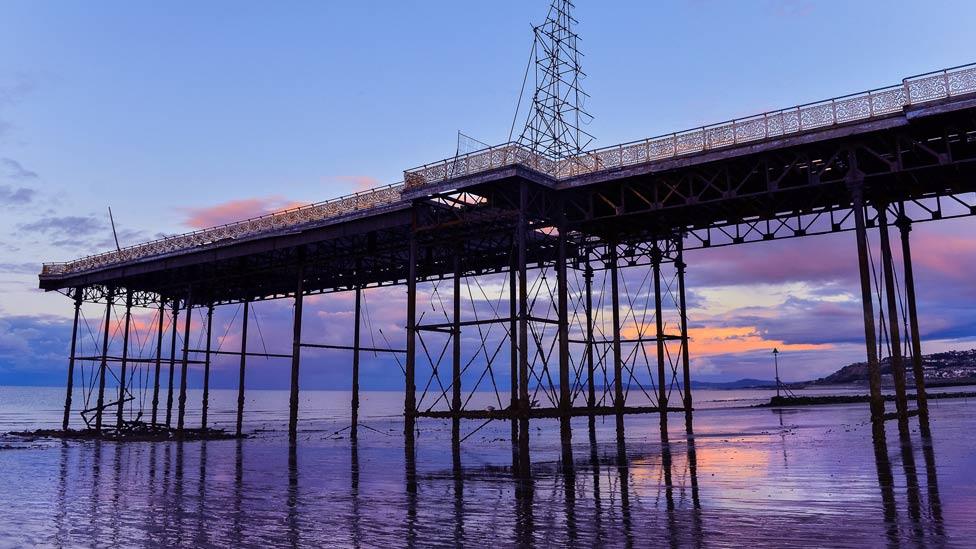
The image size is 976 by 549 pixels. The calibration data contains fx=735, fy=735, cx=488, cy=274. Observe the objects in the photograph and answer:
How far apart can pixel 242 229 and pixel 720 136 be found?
28769 millimetres

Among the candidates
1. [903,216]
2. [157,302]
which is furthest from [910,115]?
[157,302]

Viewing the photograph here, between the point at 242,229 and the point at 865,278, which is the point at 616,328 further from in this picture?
→ the point at 242,229

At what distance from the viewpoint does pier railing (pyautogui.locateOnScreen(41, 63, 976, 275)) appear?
974 inches

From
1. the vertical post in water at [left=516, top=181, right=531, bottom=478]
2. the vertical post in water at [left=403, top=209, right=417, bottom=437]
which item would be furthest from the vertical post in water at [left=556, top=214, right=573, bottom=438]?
the vertical post in water at [left=403, top=209, right=417, bottom=437]

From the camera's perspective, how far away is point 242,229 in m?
44.4

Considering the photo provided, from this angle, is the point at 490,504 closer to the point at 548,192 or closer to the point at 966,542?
the point at 966,542

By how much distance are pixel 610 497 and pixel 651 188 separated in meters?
19.5

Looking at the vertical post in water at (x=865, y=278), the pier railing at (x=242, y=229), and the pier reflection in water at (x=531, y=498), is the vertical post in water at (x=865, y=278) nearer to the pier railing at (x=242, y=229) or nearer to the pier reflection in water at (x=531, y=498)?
the pier reflection in water at (x=531, y=498)

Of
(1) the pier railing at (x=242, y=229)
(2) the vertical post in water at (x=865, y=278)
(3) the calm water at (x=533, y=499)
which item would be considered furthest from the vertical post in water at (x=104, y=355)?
(2) the vertical post in water at (x=865, y=278)

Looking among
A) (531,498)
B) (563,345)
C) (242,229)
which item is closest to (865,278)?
(563,345)

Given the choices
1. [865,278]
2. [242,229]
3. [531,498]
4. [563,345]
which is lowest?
[531,498]

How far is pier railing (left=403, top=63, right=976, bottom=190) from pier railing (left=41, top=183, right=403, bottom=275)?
3696 millimetres

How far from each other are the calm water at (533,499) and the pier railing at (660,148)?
37.6 feet

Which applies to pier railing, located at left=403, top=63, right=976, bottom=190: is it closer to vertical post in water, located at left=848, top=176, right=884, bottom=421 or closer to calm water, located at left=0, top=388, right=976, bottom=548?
vertical post in water, located at left=848, top=176, right=884, bottom=421
